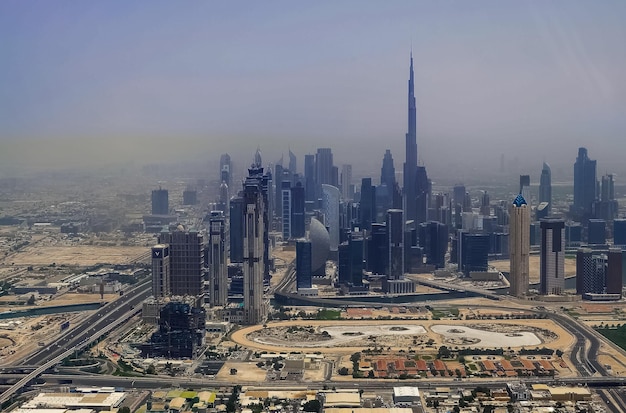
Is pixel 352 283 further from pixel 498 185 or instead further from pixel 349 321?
pixel 498 185

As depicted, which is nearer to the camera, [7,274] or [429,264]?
[7,274]

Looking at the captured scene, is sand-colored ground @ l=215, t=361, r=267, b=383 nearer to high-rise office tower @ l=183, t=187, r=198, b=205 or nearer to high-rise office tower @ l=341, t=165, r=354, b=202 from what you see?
high-rise office tower @ l=183, t=187, r=198, b=205

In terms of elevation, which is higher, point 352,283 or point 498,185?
point 498,185

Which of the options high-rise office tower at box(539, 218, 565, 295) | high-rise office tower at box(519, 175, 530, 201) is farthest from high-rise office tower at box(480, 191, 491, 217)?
high-rise office tower at box(539, 218, 565, 295)

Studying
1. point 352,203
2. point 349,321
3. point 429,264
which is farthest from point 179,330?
point 352,203

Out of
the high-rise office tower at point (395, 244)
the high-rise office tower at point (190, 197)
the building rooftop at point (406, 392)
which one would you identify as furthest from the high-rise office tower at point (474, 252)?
the building rooftop at point (406, 392)

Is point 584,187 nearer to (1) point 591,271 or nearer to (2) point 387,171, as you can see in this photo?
(2) point 387,171

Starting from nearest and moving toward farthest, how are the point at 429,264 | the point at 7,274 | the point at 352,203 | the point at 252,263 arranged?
the point at 252,263 → the point at 7,274 → the point at 429,264 → the point at 352,203

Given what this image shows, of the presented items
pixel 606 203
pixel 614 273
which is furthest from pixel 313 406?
pixel 606 203
